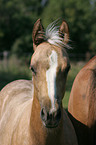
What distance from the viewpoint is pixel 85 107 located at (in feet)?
10.3

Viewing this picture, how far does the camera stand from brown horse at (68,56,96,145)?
10.2 ft

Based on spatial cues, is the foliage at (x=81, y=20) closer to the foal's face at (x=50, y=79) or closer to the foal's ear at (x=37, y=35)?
the foal's ear at (x=37, y=35)

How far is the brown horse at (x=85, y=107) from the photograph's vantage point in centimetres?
311

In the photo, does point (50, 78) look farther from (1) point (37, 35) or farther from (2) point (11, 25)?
(2) point (11, 25)

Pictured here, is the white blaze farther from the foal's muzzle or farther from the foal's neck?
the foal's neck

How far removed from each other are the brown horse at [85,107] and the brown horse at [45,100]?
599 millimetres

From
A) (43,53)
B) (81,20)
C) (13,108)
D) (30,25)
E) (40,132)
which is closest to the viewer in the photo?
(43,53)

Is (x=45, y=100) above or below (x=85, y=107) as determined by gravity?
above

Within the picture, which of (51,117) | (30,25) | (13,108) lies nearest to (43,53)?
(51,117)

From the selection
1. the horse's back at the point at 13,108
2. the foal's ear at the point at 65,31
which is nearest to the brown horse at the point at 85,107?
the horse's back at the point at 13,108

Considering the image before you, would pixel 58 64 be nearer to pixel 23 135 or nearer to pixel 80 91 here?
pixel 23 135

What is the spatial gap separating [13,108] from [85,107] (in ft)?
3.66

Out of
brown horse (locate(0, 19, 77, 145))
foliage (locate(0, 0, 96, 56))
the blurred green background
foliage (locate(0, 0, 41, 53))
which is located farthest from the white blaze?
foliage (locate(0, 0, 41, 53))

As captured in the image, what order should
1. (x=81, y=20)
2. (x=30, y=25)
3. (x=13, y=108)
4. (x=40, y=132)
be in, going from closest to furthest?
(x=40, y=132)
(x=13, y=108)
(x=30, y=25)
(x=81, y=20)
